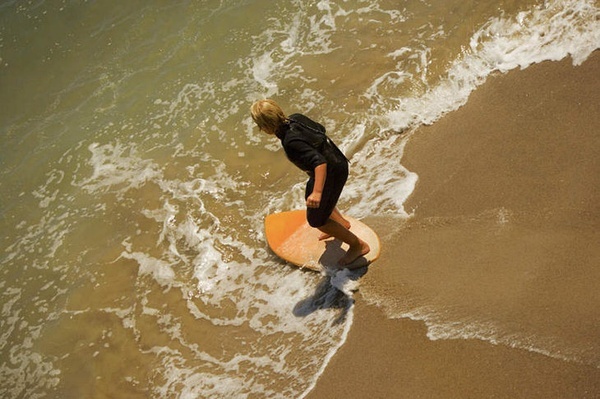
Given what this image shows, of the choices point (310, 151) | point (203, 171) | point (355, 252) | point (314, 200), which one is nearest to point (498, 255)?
point (355, 252)

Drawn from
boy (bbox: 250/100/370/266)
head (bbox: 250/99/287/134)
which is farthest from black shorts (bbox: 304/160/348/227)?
head (bbox: 250/99/287/134)

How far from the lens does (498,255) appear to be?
4.01 metres

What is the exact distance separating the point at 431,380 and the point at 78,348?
353 centimetres

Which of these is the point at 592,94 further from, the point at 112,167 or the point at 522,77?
the point at 112,167

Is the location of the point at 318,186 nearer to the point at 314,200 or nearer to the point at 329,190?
the point at 314,200

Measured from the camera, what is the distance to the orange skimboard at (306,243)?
4.66 m

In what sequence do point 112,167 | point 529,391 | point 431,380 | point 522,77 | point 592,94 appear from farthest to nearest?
point 112,167 < point 522,77 < point 592,94 < point 431,380 < point 529,391

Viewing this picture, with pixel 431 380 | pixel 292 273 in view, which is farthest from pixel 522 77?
pixel 431 380

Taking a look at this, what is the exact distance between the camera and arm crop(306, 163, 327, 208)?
3.57 m

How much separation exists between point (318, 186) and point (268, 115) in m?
0.60

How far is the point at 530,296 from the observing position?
3.64 m

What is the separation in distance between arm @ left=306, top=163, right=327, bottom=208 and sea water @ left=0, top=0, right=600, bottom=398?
1143 millimetres

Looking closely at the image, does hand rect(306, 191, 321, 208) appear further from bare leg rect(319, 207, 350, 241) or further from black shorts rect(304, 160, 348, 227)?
bare leg rect(319, 207, 350, 241)

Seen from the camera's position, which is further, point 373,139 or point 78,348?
point 373,139
